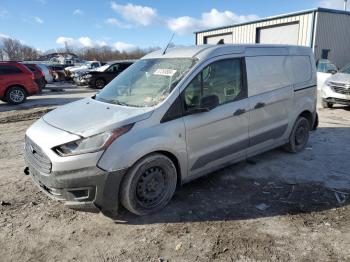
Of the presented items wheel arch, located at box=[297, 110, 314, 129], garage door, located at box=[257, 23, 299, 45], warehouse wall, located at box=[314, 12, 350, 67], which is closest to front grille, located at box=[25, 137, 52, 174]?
wheel arch, located at box=[297, 110, 314, 129]

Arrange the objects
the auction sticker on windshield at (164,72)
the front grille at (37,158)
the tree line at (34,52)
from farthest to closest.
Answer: the tree line at (34,52)
the auction sticker on windshield at (164,72)
the front grille at (37,158)

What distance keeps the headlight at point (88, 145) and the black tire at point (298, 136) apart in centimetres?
367

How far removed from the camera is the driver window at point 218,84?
408cm

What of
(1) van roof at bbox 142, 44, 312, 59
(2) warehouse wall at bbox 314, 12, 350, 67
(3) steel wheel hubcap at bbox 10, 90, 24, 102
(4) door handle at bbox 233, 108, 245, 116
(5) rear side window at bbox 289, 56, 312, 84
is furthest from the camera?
(2) warehouse wall at bbox 314, 12, 350, 67

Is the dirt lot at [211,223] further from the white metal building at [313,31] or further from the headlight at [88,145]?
the white metal building at [313,31]

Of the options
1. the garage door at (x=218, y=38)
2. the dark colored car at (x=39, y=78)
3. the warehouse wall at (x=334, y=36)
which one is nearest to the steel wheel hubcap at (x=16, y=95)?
the dark colored car at (x=39, y=78)

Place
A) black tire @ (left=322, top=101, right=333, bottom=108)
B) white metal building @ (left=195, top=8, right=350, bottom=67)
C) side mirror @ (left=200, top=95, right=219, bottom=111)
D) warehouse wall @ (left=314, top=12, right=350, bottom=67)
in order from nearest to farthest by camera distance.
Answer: side mirror @ (left=200, top=95, right=219, bottom=111) → black tire @ (left=322, top=101, right=333, bottom=108) → white metal building @ (left=195, top=8, right=350, bottom=67) → warehouse wall @ (left=314, top=12, right=350, bottom=67)

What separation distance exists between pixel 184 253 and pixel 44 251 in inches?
55.0

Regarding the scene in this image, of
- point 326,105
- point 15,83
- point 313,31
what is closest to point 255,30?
point 313,31

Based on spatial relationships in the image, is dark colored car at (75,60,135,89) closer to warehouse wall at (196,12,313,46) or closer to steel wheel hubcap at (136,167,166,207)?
warehouse wall at (196,12,313,46)

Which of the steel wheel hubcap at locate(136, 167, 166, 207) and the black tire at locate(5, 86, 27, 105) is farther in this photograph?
the black tire at locate(5, 86, 27, 105)

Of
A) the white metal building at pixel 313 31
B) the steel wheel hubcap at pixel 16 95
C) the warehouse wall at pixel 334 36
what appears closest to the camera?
the steel wheel hubcap at pixel 16 95

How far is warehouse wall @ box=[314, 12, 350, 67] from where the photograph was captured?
2066cm

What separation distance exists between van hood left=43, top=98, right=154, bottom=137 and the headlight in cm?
6
